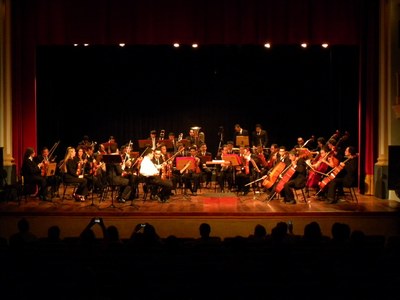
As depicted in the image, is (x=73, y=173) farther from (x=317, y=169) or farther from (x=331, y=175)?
(x=331, y=175)

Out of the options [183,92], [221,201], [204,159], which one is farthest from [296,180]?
[183,92]

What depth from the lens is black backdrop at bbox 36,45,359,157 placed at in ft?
60.5

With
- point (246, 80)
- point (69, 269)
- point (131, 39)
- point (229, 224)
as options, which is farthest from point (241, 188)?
Answer: point (69, 269)

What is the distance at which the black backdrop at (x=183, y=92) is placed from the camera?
18.5 metres

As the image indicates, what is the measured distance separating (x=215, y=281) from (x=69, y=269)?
1.36m

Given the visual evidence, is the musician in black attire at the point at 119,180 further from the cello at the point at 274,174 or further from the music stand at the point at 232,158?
the cello at the point at 274,174

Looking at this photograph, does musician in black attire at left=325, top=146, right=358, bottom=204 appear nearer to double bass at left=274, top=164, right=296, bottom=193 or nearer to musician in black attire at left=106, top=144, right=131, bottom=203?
double bass at left=274, top=164, right=296, bottom=193

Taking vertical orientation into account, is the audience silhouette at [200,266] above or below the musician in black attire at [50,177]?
below

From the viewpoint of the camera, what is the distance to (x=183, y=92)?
764 inches

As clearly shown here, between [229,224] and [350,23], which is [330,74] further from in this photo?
[229,224]

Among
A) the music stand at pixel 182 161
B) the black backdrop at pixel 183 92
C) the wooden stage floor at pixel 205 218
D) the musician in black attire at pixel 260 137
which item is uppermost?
the black backdrop at pixel 183 92

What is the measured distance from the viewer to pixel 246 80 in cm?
1909

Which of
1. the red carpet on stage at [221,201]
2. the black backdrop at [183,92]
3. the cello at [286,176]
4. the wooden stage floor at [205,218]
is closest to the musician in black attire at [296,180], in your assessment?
the cello at [286,176]

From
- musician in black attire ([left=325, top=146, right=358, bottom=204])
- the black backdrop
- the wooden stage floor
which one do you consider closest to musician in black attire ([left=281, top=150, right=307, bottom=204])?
musician in black attire ([left=325, top=146, right=358, bottom=204])
